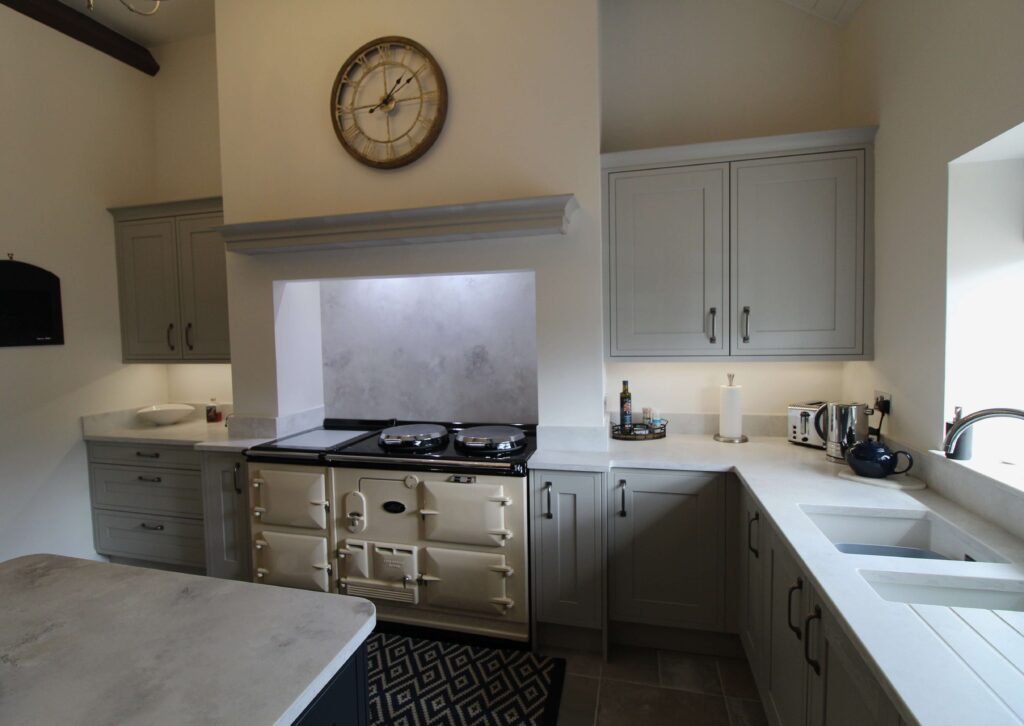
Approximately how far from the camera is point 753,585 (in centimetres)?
189

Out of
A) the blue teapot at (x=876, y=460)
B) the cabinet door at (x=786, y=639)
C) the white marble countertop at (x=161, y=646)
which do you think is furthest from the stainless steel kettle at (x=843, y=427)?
the white marble countertop at (x=161, y=646)

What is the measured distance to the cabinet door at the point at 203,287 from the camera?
3.09m

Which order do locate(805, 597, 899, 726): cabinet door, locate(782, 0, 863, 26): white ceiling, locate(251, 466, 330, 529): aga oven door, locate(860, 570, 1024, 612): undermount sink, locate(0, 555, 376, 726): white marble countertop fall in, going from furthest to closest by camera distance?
locate(251, 466, 330, 529): aga oven door < locate(782, 0, 863, 26): white ceiling < locate(860, 570, 1024, 612): undermount sink < locate(805, 597, 899, 726): cabinet door < locate(0, 555, 376, 726): white marble countertop

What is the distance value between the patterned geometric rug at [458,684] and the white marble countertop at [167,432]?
1.30m

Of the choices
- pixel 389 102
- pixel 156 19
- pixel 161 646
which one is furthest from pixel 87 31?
pixel 161 646

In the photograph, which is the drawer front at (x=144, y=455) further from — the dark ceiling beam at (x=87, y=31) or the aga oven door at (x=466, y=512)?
the dark ceiling beam at (x=87, y=31)

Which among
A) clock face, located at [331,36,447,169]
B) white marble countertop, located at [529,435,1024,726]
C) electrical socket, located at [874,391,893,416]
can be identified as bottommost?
white marble countertop, located at [529,435,1024,726]

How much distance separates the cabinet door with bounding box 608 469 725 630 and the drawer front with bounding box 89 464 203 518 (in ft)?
7.86

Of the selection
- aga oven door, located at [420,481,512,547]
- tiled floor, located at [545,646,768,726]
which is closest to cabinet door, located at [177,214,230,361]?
aga oven door, located at [420,481,512,547]

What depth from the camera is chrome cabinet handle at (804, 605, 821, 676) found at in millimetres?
1223

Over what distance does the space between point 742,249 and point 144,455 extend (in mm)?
3557

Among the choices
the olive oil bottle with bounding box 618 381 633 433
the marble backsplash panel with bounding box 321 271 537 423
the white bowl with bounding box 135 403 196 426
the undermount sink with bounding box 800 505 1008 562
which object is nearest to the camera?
the undermount sink with bounding box 800 505 1008 562

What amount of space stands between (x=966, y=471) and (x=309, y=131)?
3209 millimetres

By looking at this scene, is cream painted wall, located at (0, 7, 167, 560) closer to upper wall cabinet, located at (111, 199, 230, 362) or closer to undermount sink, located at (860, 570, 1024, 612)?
upper wall cabinet, located at (111, 199, 230, 362)
